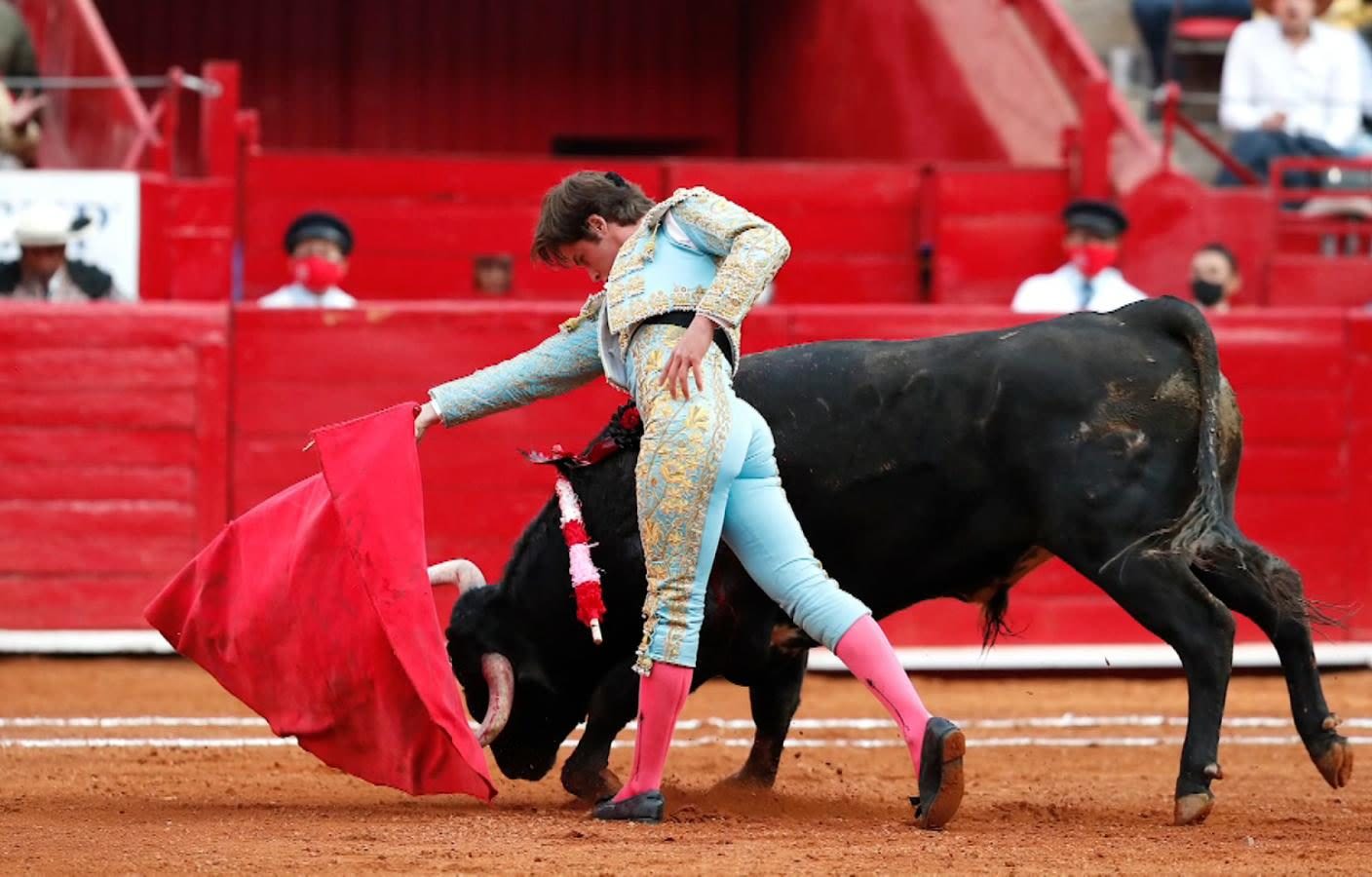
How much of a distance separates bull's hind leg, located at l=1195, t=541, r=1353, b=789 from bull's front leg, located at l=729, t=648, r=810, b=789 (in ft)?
3.31

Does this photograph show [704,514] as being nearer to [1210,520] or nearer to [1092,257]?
[1210,520]

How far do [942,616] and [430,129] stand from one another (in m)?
6.45

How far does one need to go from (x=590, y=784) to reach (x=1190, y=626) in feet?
4.59

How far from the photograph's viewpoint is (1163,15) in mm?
12219

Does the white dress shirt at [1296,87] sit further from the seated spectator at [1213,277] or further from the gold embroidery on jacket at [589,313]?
the gold embroidery on jacket at [589,313]

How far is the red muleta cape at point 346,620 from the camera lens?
5.12 metres

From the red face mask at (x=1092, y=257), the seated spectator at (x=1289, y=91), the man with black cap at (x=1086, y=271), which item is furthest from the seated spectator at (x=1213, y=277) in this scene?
the seated spectator at (x=1289, y=91)

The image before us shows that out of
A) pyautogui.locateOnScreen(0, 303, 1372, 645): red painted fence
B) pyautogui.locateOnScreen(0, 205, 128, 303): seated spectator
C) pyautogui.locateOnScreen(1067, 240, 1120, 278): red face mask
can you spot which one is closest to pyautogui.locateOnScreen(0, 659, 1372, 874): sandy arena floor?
pyautogui.locateOnScreen(0, 303, 1372, 645): red painted fence

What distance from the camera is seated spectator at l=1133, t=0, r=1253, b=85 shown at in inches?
477

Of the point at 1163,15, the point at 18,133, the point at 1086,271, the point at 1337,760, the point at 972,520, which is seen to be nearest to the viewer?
the point at 1337,760

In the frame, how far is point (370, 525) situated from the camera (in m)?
5.17

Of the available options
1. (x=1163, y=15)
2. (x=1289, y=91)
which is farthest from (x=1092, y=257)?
(x=1163, y=15)

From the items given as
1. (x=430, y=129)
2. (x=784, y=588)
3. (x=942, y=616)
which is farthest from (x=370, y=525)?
(x=430, y=129)

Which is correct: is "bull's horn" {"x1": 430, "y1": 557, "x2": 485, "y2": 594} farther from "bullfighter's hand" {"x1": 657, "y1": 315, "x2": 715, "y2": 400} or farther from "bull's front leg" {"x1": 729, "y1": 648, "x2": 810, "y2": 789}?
"bullfighter's hand" {"x1": 657, "y1": 315, "x2": 715, "y2": 400}
